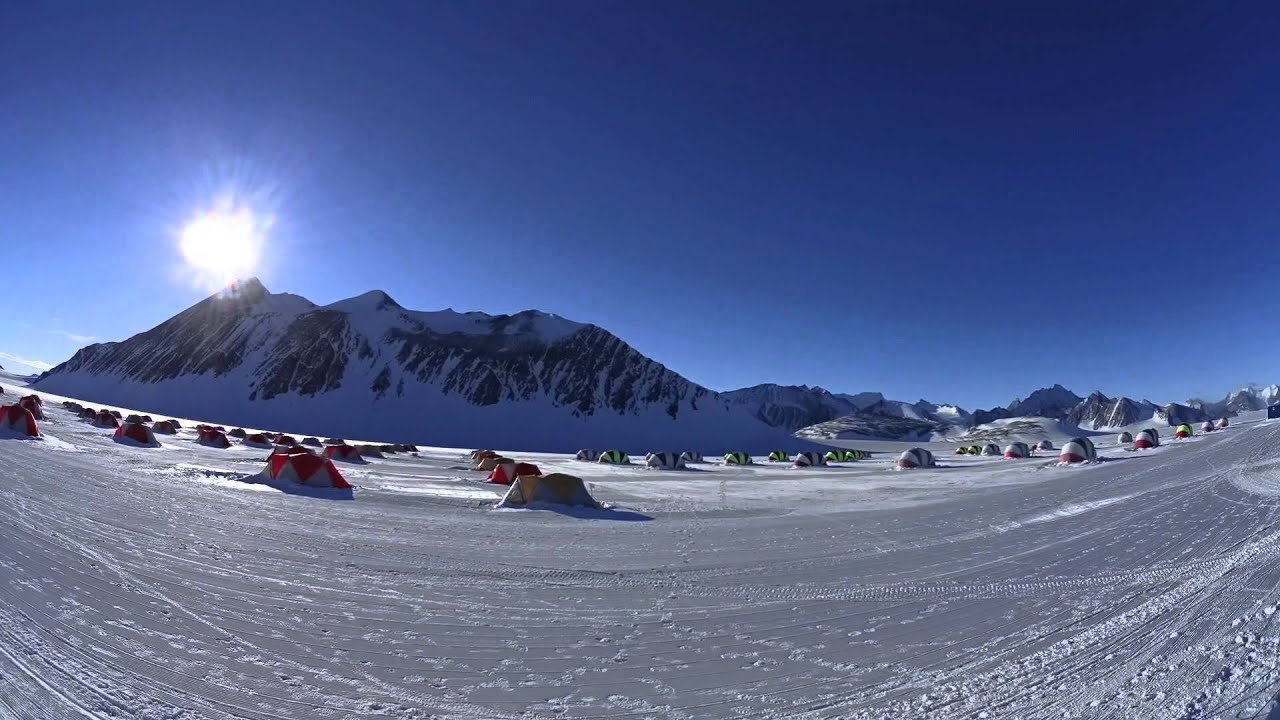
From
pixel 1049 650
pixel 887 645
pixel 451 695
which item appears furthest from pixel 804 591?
pixel 451 695

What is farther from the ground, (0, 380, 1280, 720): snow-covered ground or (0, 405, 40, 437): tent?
(0, 405, 40, 437): tent

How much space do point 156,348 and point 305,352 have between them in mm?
54541

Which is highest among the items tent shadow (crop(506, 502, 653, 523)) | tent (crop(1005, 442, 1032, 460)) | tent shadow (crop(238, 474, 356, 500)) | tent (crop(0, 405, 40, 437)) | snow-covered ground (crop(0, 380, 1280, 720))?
tent (crop(0, 405, 40, 437))

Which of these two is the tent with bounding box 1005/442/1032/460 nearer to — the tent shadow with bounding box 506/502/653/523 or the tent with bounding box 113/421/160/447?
the tent shadow with bounding box 506/502/653/523

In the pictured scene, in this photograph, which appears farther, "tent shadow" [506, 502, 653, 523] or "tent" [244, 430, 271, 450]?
"tent" [244, 430, 271, 450]

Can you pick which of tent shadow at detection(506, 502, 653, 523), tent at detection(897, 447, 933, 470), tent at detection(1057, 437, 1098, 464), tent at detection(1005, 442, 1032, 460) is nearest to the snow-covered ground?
tent shadow at detection(506, 502, 653, 523)

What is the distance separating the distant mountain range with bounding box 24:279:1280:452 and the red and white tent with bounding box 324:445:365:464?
254 feet

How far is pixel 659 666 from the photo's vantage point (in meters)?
4.32

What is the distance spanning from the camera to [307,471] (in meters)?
16.0

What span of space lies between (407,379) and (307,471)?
12444 cm

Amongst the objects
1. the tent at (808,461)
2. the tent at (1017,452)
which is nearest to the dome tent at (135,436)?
the tent at (808,461)

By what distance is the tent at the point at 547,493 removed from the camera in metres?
13.6

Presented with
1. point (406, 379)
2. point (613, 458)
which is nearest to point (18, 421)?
point (613, 458)

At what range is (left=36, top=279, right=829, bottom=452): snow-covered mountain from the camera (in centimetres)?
12044
